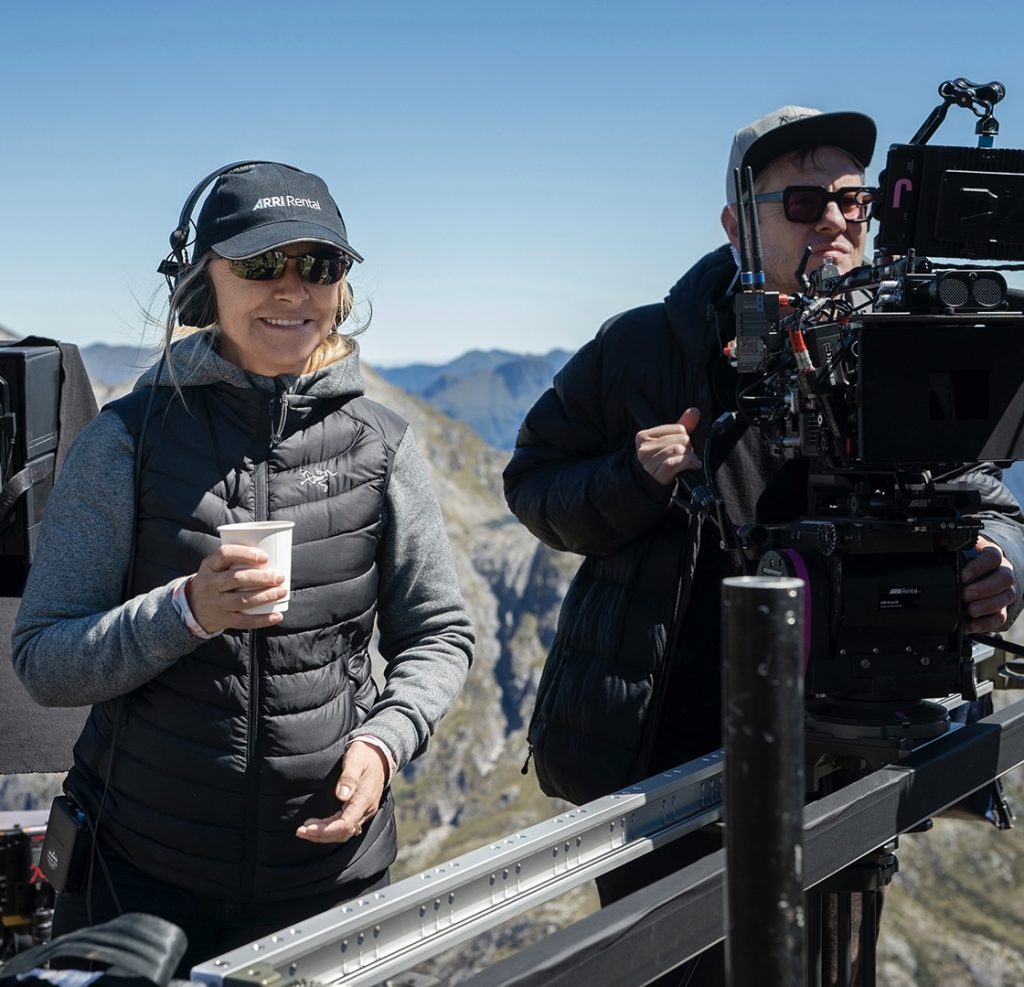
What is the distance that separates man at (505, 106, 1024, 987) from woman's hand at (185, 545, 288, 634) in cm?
125

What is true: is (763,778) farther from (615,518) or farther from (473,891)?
(615,518)

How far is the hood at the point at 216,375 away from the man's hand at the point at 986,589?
5.70 ft

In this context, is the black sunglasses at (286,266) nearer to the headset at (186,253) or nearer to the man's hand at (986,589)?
the headset at (186,253)

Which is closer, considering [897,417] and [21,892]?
[897,417]

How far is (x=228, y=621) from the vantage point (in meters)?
2.86

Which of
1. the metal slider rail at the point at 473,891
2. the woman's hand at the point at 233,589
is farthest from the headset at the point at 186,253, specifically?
the metal slider rail at the point at 473,891

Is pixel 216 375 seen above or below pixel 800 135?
below

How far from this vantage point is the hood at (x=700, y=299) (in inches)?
153

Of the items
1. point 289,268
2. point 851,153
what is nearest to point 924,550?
point 851,153

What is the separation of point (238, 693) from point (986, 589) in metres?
1.93

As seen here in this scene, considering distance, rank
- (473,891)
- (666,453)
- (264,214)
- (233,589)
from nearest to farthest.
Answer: (473,891) < (233,589) < (264,214) < (666,453)

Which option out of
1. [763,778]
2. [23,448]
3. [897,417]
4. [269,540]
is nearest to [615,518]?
[897,417]

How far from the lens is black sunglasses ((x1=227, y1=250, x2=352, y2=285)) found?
10.5ft

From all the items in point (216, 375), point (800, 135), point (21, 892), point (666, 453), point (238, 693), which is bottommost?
point (21, 892)
